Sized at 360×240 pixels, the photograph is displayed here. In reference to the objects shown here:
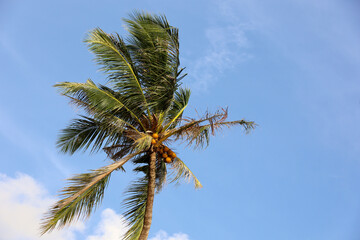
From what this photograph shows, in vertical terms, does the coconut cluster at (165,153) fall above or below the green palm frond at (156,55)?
below

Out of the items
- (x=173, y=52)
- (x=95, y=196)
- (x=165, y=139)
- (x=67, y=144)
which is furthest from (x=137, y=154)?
(x=173, y=52)

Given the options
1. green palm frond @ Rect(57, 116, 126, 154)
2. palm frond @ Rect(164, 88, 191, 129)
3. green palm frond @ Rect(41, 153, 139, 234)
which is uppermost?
palm frond @ Rect(164, 88, 191, 129)

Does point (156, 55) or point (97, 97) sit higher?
point (156, 55)

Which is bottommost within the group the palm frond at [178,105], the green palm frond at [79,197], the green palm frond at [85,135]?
the green palm frond at [79,197]

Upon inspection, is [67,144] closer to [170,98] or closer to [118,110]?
[118,110]

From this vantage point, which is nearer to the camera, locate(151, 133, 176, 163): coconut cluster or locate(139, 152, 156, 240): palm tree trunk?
locate(139, 152, 156, 240): palm tree trunk

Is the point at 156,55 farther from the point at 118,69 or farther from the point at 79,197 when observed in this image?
the point at 79,197

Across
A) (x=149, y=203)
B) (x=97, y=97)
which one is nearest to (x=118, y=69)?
(x=97, y=97)

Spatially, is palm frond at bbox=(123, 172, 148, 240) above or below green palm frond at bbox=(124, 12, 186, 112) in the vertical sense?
below

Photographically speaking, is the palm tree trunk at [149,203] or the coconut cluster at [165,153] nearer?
the palm tree trunk at [149,203]

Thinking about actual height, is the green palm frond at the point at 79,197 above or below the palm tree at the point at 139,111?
below

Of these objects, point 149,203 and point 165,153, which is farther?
point 165,153

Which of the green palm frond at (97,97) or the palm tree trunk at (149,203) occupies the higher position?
the green palm frond at (97,97)

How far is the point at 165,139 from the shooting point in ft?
33.9
